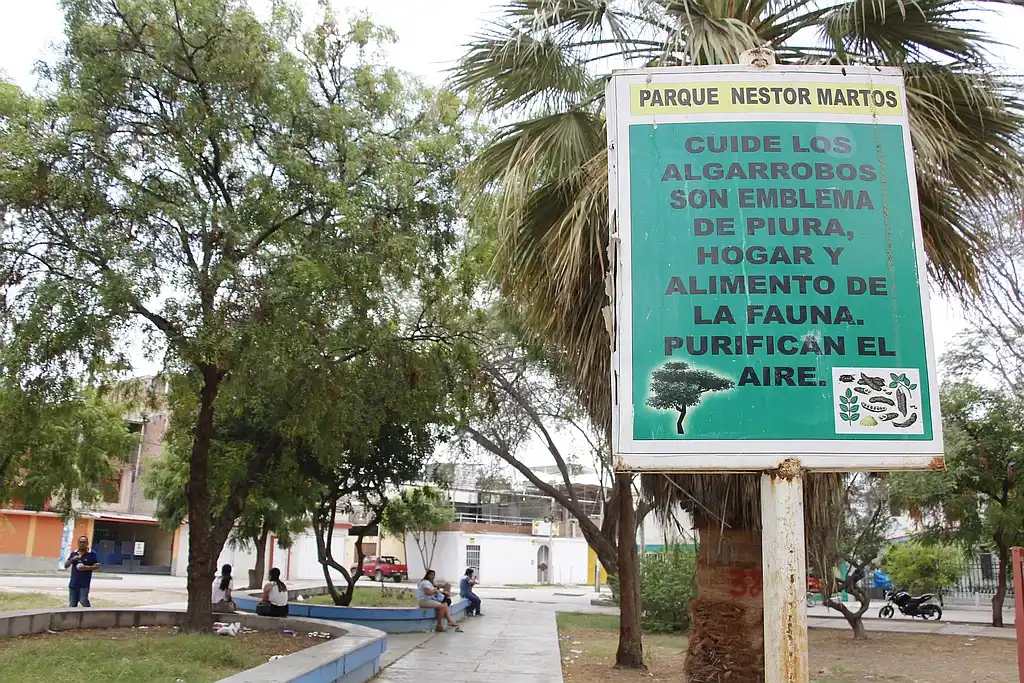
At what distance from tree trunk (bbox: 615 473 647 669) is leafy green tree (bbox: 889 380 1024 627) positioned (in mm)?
8897

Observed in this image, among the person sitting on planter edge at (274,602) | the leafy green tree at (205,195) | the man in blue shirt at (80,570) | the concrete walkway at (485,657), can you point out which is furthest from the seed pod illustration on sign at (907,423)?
the man in blue shirt at (80,570)

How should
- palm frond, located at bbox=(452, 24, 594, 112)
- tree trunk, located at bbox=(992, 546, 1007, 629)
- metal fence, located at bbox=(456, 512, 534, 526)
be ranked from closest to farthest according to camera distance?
1. palm frond, located at bbox=(452, 24, 594, 112)
2. tree trunk, located at bbox=(992, 546, 1007, 629)
3. metal fence, located at bbox=(456, 512, 534, 526)

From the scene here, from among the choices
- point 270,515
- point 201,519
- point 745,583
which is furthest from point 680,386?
point 270,515

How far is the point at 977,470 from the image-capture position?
19688 millimetres

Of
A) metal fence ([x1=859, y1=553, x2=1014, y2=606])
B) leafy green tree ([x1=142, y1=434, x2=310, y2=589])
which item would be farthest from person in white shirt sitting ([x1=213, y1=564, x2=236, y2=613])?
metal fence ([x1=859, y1=553, x2=1014, y2=606])

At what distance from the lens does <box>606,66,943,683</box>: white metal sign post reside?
3760mm

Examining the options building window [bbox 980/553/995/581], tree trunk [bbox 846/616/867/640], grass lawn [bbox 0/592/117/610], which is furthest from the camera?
building window [bbox 980/553/995/581]

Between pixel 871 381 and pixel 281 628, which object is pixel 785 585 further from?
pixel 281 628

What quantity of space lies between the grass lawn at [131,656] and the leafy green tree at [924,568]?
24355mm

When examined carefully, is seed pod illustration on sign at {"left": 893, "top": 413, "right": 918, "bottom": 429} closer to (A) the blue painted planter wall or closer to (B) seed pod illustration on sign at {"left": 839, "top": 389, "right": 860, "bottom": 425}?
(B) seed pod illustration on sign at {"left": 839, "top": 389, "right": 860, "bottom": 425}

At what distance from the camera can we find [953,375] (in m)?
19.7

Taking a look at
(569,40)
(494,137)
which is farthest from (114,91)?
(569,40)

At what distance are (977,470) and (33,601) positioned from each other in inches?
824

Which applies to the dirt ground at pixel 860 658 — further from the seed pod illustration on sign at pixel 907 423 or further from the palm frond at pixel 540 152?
the seed pod illustration on sign at pixel 907 423
